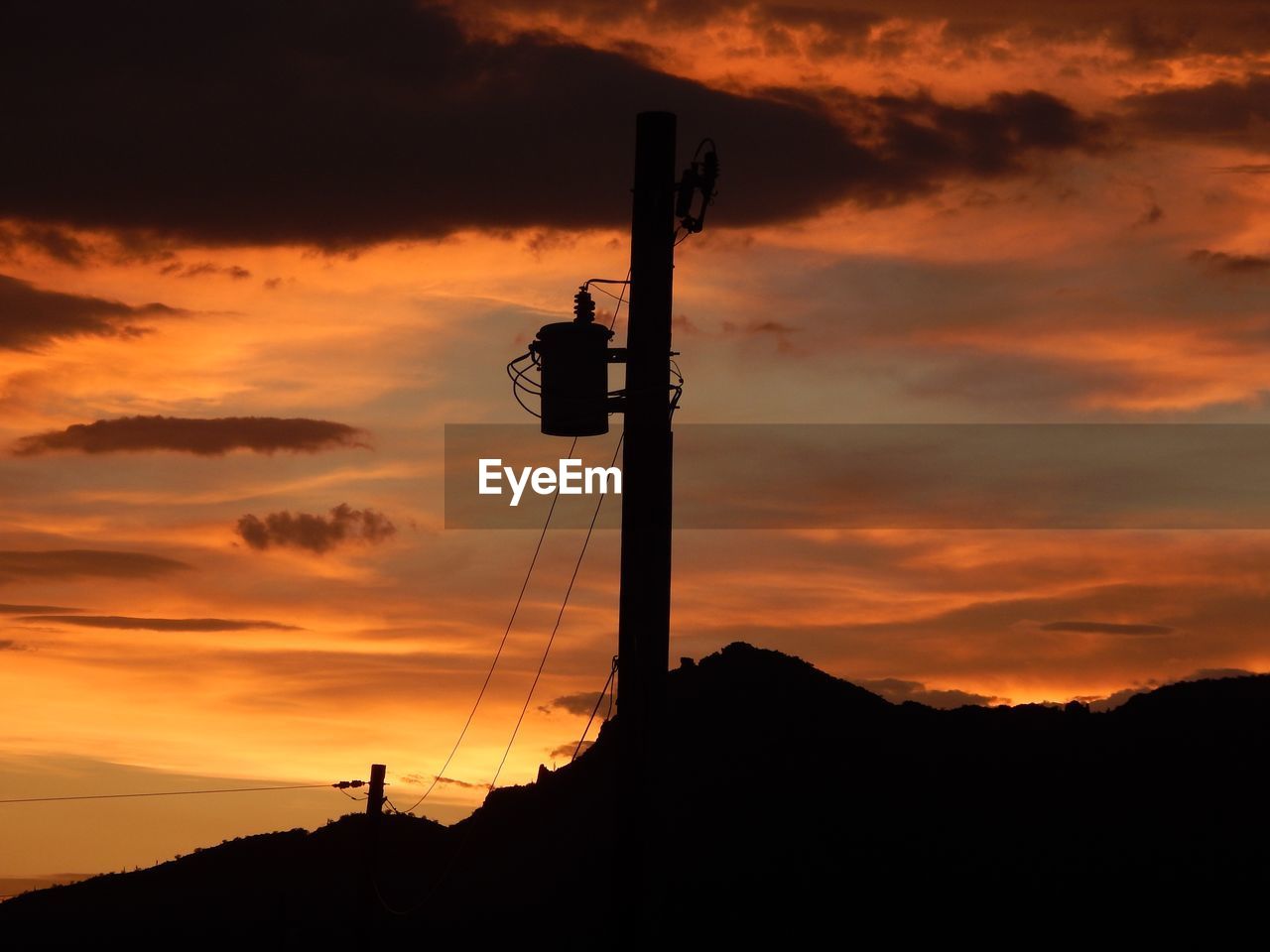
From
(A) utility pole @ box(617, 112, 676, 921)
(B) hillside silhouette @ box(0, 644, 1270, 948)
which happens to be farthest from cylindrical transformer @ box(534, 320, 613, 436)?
(B) hillside silhouette @ box(0, 644, 1270, 948)

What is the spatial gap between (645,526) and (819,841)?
34.9 metres

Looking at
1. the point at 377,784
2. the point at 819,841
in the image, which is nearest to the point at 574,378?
the point at 377,784

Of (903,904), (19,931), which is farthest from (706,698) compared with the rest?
(19,931)

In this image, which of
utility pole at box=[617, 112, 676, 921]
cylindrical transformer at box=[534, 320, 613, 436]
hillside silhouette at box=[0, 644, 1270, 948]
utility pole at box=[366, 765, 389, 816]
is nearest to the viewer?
utility pole at box=[617, 112, 676, 921]

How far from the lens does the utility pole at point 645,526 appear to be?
1283 centimetres

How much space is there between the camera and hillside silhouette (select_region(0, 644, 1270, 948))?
42531 millimetres

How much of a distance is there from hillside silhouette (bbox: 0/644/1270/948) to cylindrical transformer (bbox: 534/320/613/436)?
→ 25444 mm

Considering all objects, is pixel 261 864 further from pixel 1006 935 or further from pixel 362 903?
pixel 362 903

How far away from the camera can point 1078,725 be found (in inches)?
A: 2048

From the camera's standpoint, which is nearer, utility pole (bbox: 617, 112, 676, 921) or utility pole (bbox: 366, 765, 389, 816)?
utility pole (bbox: 617, 112, 676, 921)

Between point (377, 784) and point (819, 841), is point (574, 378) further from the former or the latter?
point (819, 841)

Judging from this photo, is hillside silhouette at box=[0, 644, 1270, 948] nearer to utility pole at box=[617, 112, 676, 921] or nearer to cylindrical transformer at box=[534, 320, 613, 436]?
cylindrical transformer at box=[534, 320, 613, 436]

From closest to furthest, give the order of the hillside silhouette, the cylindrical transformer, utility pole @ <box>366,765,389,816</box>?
the cylindrical transformer < utility pole @ <box>366,765,389,816</box> < the hillside silhouette

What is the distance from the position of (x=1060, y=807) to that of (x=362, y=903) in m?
30.4
